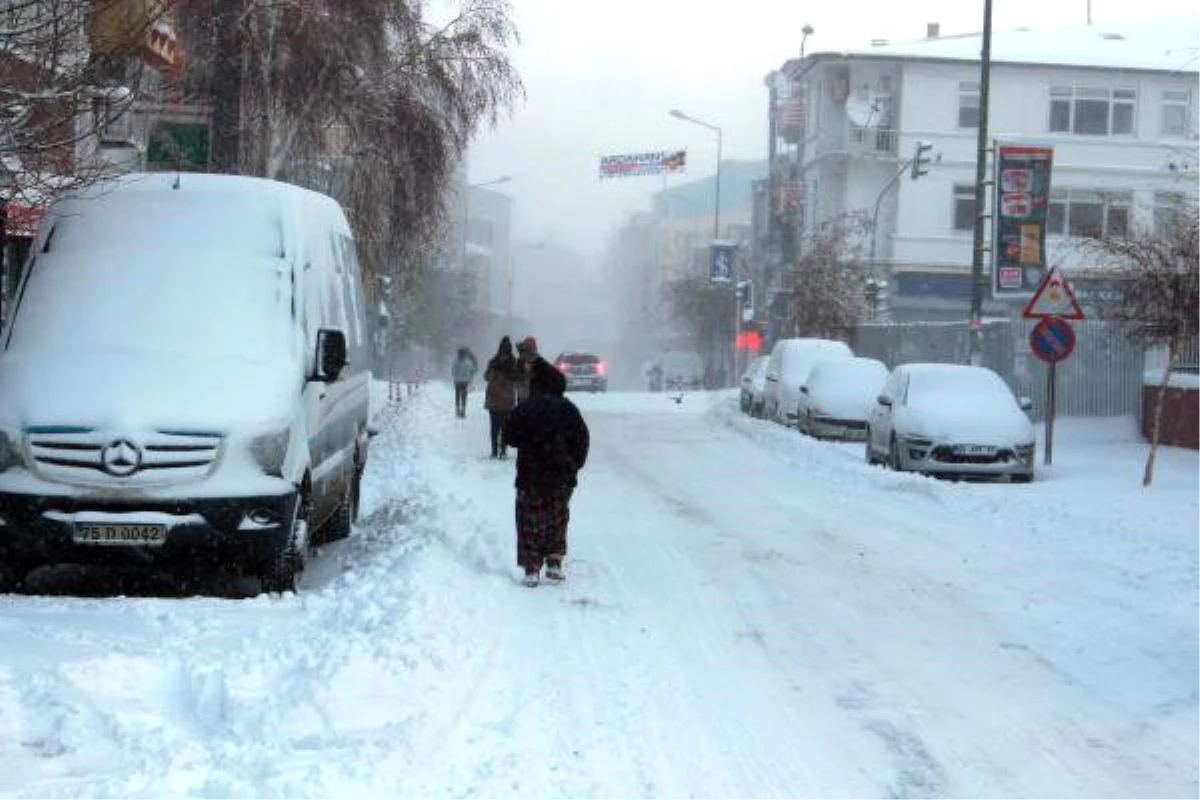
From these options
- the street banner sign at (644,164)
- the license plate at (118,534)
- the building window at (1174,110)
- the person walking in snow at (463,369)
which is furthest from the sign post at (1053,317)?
the street banner sign at (644,164)

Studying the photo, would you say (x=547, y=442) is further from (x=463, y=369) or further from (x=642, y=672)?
(x=463, y=369)

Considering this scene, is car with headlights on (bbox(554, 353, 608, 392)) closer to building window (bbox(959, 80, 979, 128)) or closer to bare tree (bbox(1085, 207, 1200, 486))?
building window (bbox(959, 80, 979, 128))

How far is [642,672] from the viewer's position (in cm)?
797

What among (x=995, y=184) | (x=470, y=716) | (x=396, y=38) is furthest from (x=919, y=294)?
(x=470, y=716)

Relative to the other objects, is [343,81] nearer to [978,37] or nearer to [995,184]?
[995,184]

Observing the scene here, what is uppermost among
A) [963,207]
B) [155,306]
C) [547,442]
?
[963,207]

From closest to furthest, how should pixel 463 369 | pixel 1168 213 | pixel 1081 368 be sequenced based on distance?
pixel 1081 368 → pixel 1168 213 → pixel 463 369

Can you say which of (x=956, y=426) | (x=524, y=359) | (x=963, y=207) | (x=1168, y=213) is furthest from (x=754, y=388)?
(x=524, y=359)

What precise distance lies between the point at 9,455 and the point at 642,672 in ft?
13.5

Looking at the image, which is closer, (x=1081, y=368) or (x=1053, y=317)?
(x=1053, y=317)

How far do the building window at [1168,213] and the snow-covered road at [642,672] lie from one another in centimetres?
1021

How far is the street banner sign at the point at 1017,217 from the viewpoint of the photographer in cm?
2506

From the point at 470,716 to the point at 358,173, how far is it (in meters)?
18.6

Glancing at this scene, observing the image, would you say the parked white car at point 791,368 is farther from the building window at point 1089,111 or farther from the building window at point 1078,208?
the building window at point 1089,111
